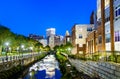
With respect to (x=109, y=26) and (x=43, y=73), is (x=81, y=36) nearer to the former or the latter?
(x=43, y=73)

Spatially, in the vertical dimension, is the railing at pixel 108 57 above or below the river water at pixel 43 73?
above

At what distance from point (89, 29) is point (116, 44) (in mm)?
55668

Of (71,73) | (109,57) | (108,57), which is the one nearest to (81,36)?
(71,73)

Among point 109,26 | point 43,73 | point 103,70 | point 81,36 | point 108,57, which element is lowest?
point 43,73

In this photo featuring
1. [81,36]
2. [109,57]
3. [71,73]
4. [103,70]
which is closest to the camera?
[103,70]

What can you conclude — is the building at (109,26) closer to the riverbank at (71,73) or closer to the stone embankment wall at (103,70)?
the riverbank at (71,73)

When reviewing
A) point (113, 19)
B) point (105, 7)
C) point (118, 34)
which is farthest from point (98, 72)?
point (105, 7)

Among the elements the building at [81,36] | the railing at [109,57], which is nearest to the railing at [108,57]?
the railing at [109,57]

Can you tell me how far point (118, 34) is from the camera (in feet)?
153

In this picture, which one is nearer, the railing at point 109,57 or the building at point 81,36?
the railing at point 109,57

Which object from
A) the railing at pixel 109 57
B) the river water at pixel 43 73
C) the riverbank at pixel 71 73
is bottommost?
the river water at pixel 43 73

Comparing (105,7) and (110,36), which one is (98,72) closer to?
(110,36)

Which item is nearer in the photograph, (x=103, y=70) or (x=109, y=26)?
(x=103, y=70)

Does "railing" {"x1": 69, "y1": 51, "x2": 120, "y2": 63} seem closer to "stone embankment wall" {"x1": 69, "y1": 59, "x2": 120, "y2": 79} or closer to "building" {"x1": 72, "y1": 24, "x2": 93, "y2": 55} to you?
"stone embankment wall" {"x1": 69, "y1": 59, "x2": 120, "y2": 79}
